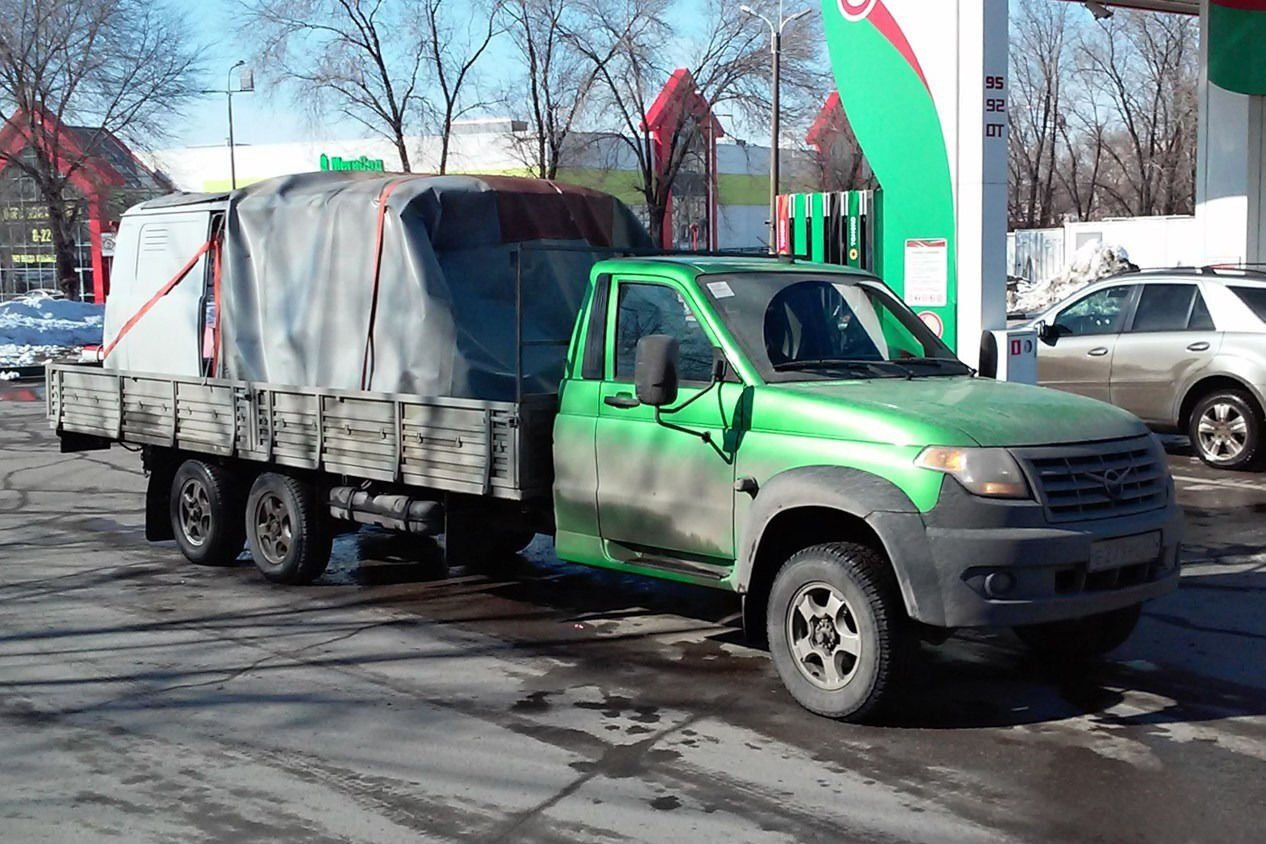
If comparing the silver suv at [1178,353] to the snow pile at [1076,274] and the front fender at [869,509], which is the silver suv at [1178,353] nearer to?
the front fender at [869,509]

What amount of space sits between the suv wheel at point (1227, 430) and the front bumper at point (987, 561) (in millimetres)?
7633

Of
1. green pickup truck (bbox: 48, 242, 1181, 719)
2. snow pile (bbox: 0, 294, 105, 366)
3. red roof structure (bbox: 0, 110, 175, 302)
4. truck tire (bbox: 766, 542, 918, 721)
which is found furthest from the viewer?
red roof structure (bbox: 0, 110, 175, 302)

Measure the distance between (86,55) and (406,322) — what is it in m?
36.5

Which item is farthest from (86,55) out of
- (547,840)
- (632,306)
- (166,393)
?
(547,840)

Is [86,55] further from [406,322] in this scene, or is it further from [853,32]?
[406,322]

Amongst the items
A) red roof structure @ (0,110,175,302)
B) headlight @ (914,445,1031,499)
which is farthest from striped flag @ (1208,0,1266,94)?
red roof structure @ (0,110,175,302)

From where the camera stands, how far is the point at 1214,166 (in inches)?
832

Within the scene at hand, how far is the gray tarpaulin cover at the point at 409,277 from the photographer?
341 inches

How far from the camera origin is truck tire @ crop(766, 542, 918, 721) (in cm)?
598

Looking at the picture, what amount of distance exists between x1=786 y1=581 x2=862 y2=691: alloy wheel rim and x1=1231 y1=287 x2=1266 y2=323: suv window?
8284mm

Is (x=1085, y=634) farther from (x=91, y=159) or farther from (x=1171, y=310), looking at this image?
(x=91, y=159)

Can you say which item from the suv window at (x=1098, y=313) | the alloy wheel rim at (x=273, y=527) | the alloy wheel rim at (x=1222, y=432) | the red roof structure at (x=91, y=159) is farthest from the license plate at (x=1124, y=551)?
the red roof structure at (x=91, y=159)

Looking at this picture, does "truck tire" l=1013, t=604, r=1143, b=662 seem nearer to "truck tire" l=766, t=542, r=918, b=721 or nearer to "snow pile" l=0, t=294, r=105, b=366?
"truck tire" l=766, t=542, r=918, b=721

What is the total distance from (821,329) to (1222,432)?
23.7ft
